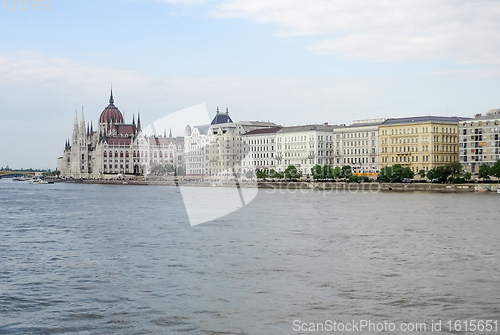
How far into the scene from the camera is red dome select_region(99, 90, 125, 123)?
177 metres

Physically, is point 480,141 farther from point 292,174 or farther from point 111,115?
point 111,115

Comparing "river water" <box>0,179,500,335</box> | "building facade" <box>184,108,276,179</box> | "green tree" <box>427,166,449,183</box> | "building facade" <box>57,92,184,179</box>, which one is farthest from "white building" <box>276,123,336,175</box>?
"river water" <box>0,179,500,335</box>

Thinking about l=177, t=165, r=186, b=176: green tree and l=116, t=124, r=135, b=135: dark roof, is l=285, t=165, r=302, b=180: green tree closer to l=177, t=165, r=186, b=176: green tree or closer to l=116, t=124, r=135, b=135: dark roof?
l=177, t=165, r=186, b=176: green tree

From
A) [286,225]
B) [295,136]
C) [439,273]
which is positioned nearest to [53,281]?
[439,273]

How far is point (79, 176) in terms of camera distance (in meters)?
179

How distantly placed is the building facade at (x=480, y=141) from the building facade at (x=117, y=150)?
3076 inches

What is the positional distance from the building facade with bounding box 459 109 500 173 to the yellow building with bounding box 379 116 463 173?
10.5 ft

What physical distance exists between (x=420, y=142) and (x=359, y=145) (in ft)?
38.0

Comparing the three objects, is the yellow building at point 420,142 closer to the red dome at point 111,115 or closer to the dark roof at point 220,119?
the dark roof at point 220,119

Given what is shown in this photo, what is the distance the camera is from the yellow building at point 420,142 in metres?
89.8

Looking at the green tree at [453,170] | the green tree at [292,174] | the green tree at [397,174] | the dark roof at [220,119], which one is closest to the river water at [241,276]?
the green tree at [453,170]

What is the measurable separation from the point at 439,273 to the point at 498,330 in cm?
570

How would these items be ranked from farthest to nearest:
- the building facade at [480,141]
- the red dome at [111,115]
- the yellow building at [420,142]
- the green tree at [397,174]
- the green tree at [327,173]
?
the red dome at [111,115], the green tree at [327,173], the yellow building at [420,142], the building facade at [480,141], the green tree at [397,174]

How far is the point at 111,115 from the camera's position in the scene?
584 ft
